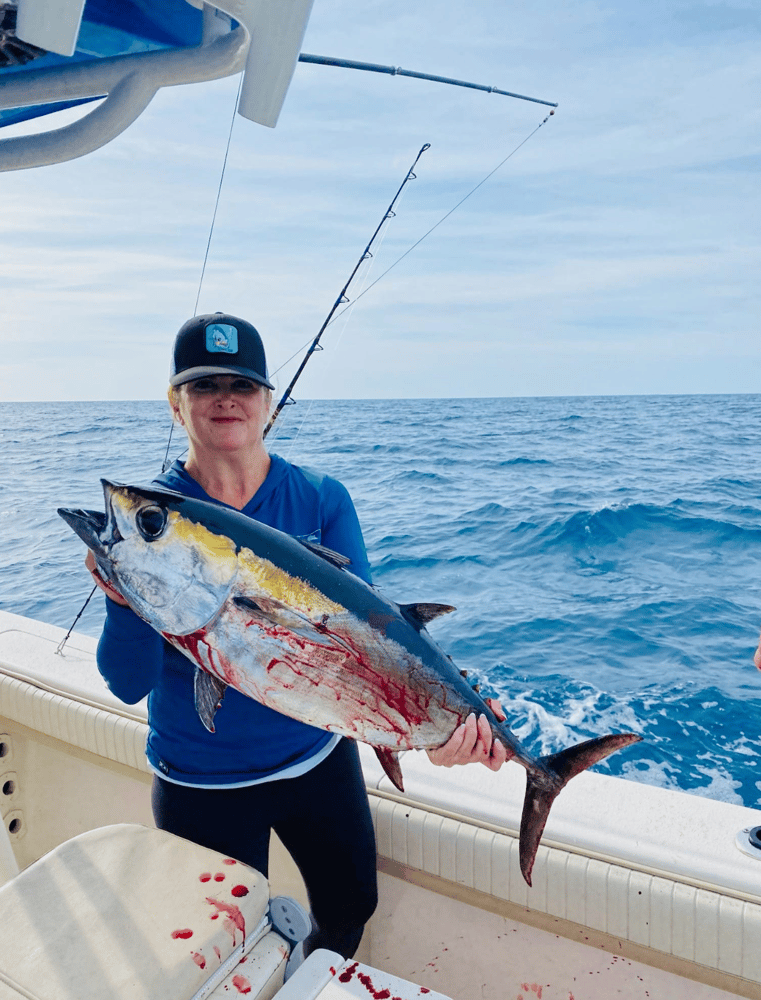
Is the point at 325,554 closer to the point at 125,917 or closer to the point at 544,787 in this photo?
the point at 544,787

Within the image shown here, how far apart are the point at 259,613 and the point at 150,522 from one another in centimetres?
24

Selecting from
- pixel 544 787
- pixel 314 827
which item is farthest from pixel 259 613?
pixel 314 827

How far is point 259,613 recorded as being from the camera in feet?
3.88

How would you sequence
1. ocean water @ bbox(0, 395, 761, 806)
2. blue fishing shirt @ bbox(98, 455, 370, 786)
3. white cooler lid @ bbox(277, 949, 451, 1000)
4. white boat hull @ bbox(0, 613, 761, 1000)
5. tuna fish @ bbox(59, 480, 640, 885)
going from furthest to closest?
1. ocean water @ bbox(0, 395, 761, 806)
2. white boat hull @ bbox(0, 613, 761, 1000)
3. blue fishing shirt @ bbox(98, 455, 370, 786)
4. white cooler lid @ bbox(277, 949, 451, 1000)
5. tuna fish @ bbox(59, 480, 640, 885)

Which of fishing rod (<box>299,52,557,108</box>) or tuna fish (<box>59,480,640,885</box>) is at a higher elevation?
fishing rod (<box>299,52,557,108</box>)

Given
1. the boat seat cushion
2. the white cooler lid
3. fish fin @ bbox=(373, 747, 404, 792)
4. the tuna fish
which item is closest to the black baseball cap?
the tuna fish

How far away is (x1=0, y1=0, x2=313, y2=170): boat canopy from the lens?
1295 mm

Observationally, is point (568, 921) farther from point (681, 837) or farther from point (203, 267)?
point (203, 267)

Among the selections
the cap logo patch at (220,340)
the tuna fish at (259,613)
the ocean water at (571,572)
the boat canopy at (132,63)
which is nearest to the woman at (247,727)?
the cap logo patch at (220,340)

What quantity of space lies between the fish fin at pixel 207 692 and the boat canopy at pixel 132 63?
1079 millimetres

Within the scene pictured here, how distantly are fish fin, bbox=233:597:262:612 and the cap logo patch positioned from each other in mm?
579

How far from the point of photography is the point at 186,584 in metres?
1.17

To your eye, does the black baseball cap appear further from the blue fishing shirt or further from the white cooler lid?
the white cooler lid

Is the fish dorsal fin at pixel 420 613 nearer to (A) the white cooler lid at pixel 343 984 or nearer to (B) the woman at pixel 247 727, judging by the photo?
(B) the woman at pixel 247 727
